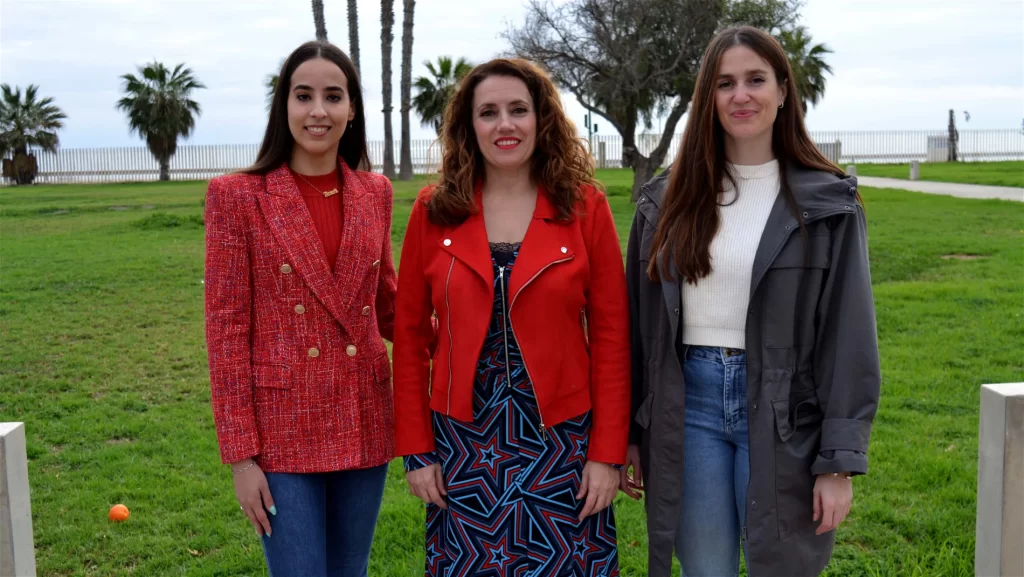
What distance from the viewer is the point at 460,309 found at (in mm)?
2590

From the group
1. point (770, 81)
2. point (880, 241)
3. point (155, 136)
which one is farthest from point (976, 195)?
point (155, 136)

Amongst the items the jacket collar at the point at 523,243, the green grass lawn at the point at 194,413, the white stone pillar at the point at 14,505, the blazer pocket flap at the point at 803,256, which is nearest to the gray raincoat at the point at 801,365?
the blazer pocket flap at the point at 803,256

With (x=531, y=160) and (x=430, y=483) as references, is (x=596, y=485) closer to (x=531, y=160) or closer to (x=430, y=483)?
(x=430, y=483)

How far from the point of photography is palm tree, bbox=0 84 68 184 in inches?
1459

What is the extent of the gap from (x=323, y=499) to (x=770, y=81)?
1738mm

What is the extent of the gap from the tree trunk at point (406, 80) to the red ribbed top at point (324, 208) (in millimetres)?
26526

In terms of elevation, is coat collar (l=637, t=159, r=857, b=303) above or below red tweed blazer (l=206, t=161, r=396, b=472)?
above

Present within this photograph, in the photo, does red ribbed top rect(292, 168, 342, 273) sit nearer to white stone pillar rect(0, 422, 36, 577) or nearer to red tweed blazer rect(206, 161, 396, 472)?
red tweed blazer rect(206, 161, 396, 472)

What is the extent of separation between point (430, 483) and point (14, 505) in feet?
3.65

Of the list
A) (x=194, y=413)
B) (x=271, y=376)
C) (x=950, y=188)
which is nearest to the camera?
(x=271, y=376)

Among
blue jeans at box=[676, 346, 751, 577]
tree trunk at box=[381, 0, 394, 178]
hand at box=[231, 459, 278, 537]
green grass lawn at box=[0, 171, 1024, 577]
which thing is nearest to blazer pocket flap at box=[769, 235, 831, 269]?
blue jeans at box=[676, 346, 751, 577]

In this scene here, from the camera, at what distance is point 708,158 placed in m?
2.59

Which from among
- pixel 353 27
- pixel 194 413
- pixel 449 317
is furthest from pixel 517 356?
pixel 353 27

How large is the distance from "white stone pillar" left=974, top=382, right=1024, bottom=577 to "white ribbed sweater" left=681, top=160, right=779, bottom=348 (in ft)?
2.47
